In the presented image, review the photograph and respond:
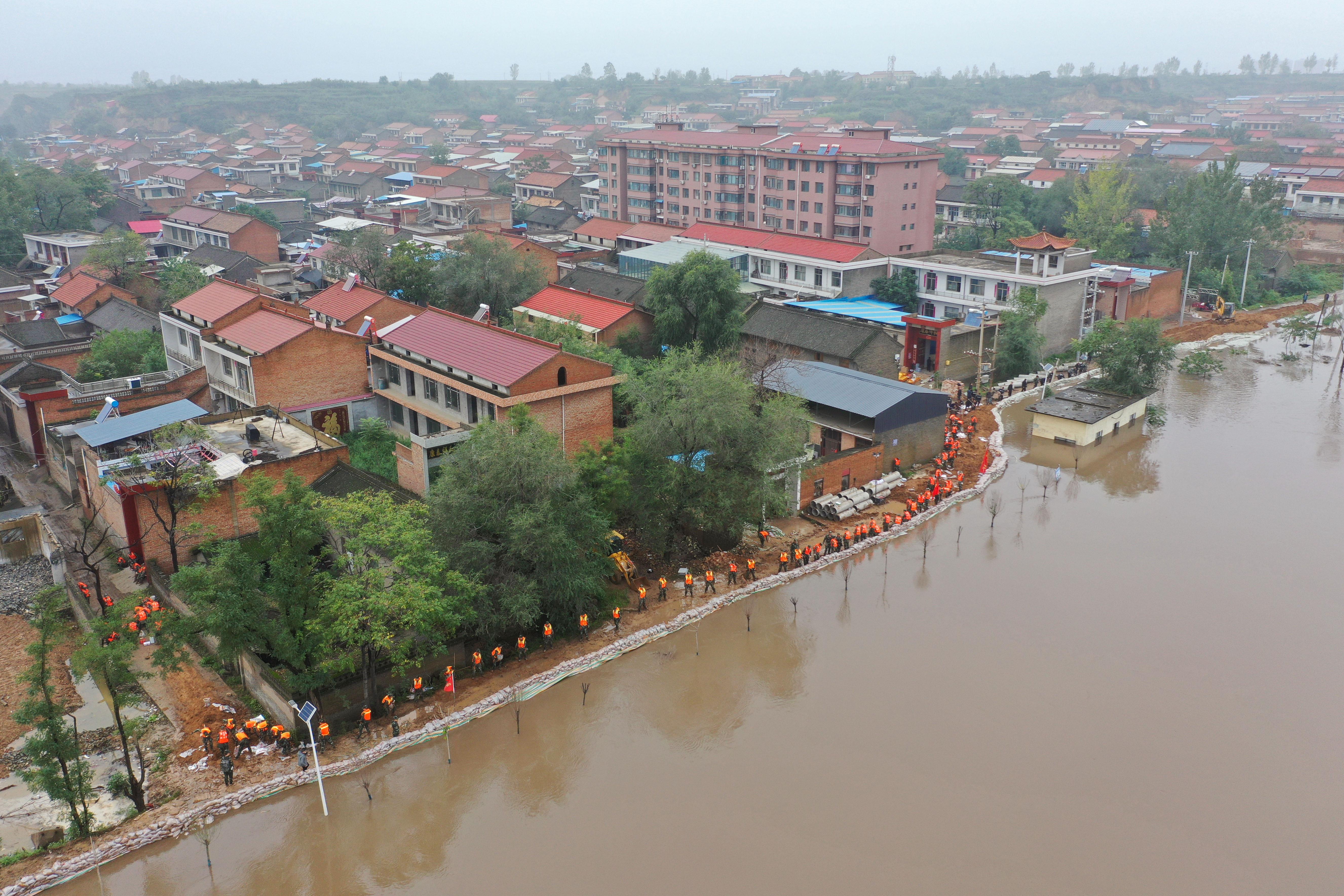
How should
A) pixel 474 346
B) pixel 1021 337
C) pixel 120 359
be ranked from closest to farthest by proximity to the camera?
pixel 474 346 < pixel 120 359 < pixel 1021 337

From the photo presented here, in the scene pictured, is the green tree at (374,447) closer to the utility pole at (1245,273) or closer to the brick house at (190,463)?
the brick house at (190,463)

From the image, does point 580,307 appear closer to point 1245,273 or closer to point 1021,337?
point 1021,337

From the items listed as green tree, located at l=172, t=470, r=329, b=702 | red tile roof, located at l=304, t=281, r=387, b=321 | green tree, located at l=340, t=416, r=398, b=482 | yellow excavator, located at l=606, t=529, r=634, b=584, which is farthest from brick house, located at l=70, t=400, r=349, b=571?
yellow excavator, located at l=606, t=529, r=634, b=584

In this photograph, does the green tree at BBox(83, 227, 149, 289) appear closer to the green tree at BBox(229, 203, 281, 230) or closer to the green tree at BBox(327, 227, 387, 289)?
the green tree at BBox(229, 203, 281, 230)

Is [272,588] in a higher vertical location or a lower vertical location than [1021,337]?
lower

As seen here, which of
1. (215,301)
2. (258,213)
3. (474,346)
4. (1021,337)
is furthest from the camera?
(258,213)

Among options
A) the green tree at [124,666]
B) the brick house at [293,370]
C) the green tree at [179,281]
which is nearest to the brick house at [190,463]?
the brick house at [293,370]

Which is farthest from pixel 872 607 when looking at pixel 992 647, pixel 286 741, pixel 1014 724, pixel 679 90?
pixel 679 90

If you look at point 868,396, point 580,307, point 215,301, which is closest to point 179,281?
point 215,301
